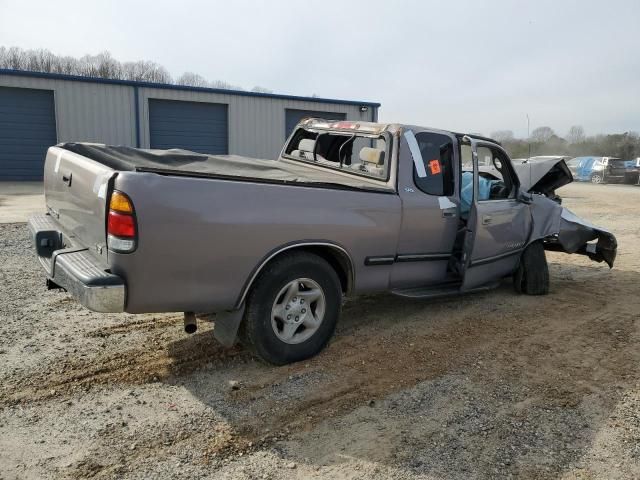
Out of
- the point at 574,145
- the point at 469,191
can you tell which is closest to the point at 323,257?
the point at 469,191

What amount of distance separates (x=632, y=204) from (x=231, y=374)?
18599 millimetres

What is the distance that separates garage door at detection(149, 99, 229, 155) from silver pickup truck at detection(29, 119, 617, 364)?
15837 mm

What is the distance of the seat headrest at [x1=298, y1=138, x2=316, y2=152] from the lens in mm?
6019

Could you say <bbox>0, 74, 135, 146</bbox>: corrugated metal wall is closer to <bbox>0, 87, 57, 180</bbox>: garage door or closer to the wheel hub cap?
<bbox>0, 87, 57, 180</bbox>: garage door

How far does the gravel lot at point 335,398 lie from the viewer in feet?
9.71

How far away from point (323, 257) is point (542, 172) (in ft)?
13.5

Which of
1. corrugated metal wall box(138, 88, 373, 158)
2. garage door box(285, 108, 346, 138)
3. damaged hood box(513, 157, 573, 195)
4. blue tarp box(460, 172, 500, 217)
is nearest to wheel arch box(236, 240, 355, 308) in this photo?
blue tarp box(460, 172, 500, 217)

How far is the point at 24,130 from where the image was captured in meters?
18.9

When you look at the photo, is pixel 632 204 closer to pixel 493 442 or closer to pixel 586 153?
pixel 493 442

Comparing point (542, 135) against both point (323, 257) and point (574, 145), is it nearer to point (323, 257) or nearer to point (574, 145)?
point (574, 145)

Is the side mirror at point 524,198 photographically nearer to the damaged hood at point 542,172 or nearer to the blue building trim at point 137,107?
the damaged hood at point 542,172

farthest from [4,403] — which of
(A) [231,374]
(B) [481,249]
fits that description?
(B) [481,249]

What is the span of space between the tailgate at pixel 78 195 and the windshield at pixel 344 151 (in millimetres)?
2413

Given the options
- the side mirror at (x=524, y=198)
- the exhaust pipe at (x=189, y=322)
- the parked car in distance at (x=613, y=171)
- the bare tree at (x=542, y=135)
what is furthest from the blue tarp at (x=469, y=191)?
the bare tree at (x=542, y=135)
